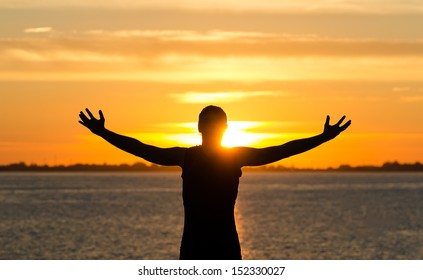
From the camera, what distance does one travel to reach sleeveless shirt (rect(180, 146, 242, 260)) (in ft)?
25.2

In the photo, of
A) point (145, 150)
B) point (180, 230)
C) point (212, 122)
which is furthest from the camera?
point (180, 230)

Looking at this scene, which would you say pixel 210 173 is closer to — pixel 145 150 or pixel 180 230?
pixel 145 150

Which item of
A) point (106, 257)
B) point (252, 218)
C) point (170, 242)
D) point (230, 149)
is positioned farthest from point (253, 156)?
point (252, 218)

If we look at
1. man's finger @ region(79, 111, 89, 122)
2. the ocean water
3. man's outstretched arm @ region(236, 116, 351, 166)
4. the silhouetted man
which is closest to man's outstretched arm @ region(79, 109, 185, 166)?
the silhouetted man

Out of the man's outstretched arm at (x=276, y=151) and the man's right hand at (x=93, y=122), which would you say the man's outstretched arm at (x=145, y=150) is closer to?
the man's right hand at (x=93, y=122)

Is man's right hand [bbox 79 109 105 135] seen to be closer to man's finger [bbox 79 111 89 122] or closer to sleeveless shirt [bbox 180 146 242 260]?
man's finger [bbox 79 111 89 122]

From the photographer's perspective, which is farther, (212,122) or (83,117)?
(83,117)

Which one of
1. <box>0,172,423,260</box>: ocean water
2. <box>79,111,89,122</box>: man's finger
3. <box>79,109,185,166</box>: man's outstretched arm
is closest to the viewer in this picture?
<box>79,109,185,166</box>: man's outstretched arm

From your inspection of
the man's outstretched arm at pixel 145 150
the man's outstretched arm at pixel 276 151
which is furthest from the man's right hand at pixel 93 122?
the man's outstretched arm at pixel 276 151

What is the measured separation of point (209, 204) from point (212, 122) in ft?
2.13

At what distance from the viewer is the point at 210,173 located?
25.6ft

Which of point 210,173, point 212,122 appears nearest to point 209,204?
point 210,173

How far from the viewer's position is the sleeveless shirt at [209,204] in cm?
770

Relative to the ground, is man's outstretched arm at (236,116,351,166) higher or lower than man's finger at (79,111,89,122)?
lower
